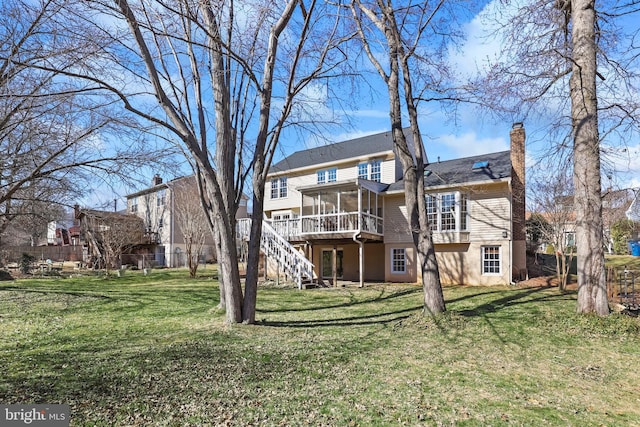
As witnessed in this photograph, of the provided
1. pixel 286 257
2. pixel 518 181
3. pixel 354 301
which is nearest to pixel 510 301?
pixel 354 301

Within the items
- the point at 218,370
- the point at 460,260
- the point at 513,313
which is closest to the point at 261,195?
the point at 218,370

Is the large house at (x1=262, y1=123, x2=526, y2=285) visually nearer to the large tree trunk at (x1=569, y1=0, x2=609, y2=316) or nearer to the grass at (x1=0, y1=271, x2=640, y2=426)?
the large tree trunk at (x1=569, y1=0, x2=609, y2=316)

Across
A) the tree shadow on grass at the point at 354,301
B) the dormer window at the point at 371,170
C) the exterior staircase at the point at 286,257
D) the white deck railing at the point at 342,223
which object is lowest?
the tree shadow on grass at the point at 354,301

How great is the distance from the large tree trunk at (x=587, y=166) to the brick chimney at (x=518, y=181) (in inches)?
306

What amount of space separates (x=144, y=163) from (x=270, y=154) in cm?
332

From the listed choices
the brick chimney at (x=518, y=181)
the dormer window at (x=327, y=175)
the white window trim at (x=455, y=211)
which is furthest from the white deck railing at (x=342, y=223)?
the brick chimney at (x=518, y=181)

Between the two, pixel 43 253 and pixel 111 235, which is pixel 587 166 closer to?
pixel 111 235

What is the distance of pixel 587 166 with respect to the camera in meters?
8.12

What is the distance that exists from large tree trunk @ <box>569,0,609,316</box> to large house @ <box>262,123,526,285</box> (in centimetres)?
529

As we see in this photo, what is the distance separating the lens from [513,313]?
9336 millimetres

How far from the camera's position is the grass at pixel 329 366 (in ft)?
13.1

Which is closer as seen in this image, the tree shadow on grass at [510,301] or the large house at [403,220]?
the tree shadow on grass at [510,301]

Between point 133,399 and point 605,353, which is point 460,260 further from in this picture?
point 133,399

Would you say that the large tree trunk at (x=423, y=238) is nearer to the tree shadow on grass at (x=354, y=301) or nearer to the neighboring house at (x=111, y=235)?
the tree shadow on grass at (x=354, y=301)
